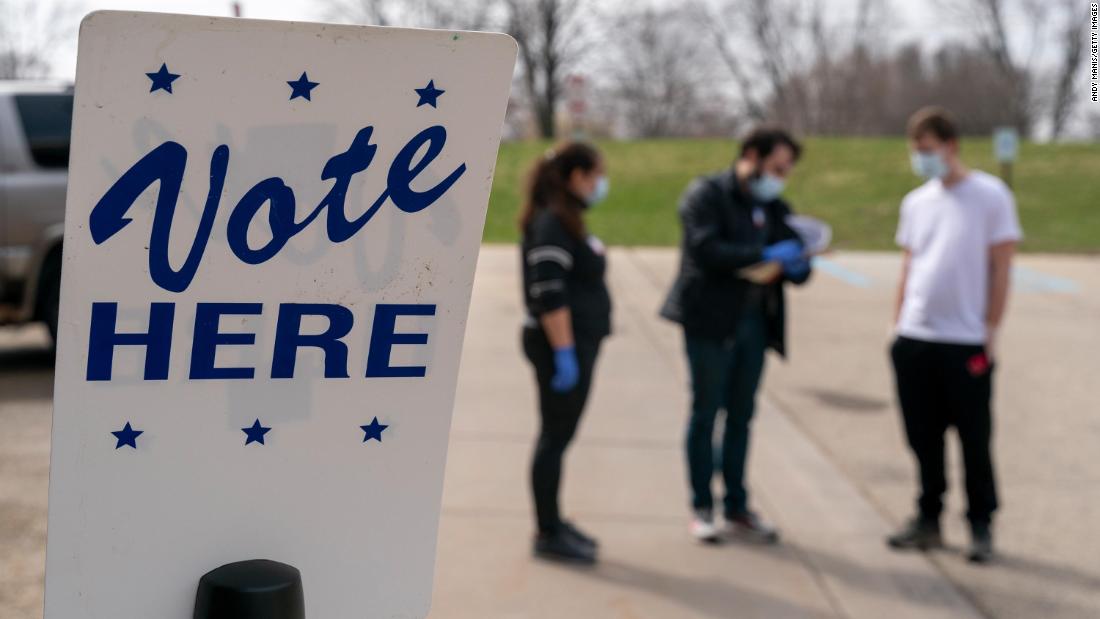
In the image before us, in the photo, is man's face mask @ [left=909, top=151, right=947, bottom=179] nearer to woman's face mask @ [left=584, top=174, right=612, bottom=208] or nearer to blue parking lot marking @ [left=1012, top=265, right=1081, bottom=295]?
woman's face mask @ [left=584, top=174, right=612, bottom=208]

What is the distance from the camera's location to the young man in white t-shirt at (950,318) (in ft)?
14.9

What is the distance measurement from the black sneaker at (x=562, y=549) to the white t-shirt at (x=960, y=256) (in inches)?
63.6

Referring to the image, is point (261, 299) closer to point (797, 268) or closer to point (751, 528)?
point (797, 268)

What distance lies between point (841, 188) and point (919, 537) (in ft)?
65.3

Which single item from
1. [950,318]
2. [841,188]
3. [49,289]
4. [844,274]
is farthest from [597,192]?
[841,188]

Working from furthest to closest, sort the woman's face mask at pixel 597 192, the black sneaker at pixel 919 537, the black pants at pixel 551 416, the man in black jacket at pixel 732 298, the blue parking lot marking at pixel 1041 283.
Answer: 1. the blue parking lot marking at pixel 1041 283
2. the black sneaker at pixel 919 537
3. the man in black jacket at pixel 732 298
4. the woman's face mask at pixel 597 192
5. the black pants at pixel 551 416

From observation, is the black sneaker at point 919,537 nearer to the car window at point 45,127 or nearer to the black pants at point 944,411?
the black pants at point 944,411

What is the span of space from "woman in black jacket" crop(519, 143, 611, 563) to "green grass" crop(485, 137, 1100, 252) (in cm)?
1349

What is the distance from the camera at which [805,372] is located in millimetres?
8523

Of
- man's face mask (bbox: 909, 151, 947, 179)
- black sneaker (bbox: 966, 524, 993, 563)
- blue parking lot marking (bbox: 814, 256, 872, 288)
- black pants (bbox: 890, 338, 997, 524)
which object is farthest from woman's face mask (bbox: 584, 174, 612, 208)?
blue parking lot marking (bbox: 814, 256, 872, 288)

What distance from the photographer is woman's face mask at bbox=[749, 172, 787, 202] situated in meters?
4.70

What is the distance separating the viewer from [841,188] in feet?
78.3

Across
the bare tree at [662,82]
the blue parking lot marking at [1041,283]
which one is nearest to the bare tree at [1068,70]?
the bare tree at [662,82]

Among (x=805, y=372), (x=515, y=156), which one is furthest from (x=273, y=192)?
(x=515, y=156)
